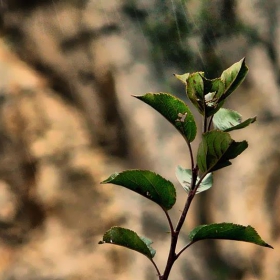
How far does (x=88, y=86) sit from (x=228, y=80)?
2.81 feet

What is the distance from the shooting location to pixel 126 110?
1.51 meters

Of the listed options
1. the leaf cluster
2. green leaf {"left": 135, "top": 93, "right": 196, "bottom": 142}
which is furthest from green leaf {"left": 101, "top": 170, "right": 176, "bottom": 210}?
green leaf {"left": 135, "top": 93, "right": 196, "bottom": 142}

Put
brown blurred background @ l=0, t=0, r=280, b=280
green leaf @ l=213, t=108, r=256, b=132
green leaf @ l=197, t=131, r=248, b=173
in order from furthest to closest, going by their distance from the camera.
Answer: brown blurred background @ l=0, t=0, r=280, b=280 < green leaf @ l=213, t=108, r=256, b=132 < green leaf @ l=197, t=131, r=248, b=173

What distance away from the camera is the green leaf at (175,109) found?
762mm

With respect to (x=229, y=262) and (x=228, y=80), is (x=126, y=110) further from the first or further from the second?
(x=228, y=80)

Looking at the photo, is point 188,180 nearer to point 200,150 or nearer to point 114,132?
point 200,150

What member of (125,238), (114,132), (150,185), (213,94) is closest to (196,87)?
(213,94)

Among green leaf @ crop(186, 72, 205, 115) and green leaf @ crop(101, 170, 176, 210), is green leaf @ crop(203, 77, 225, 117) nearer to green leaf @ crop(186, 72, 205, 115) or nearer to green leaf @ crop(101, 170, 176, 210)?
green leaf @ crop(186, 72, 205, 115)

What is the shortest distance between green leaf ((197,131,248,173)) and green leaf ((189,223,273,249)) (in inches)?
4.0

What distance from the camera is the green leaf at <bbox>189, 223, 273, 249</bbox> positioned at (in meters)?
0.74

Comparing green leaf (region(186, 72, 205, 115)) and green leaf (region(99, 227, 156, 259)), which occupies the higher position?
green leaf (region(186, 72, 205, 115))

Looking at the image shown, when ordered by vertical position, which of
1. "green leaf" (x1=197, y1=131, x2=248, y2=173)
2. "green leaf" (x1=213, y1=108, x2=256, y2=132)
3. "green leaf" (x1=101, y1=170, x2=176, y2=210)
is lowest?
"green leaf" (x1=101, y1=170, x2=176, y2=210)

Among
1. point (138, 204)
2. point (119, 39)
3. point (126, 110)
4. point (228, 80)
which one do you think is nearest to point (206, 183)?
point (228, 80)

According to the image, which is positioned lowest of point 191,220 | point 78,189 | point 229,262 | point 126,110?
point 229,262
